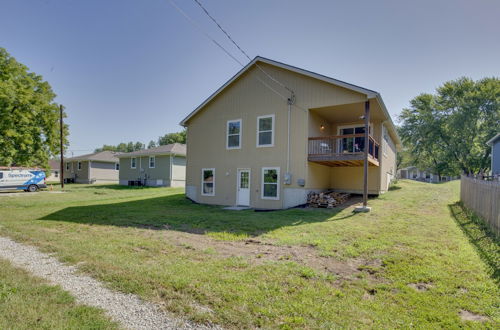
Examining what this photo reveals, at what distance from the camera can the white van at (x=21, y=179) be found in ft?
70.7

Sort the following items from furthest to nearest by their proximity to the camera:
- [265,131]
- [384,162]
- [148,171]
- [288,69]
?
[148,171] → [384,162] → [265,131] → [288,69]

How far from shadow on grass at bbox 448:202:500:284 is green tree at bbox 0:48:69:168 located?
29409 mm

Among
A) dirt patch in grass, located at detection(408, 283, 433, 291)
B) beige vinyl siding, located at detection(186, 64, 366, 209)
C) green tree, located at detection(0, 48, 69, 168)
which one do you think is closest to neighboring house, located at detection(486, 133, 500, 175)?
beige vinyl siding, located at detection(186, 64, 366, 209)

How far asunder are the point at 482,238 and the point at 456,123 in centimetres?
2699

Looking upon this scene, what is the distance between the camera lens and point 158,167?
85.9 ft

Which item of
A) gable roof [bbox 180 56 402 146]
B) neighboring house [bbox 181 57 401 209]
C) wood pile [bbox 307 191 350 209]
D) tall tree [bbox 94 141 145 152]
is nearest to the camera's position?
gable roof [bbox 180 56 402 146]

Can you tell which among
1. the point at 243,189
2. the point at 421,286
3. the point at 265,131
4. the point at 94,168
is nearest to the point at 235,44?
the point at 265,131

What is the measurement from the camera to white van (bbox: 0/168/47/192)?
70.7ft

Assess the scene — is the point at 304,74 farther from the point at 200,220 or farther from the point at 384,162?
the point at 200,220

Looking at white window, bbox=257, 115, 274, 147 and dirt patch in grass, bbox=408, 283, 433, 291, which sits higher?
white window, bbox=257, 115, 274, 147

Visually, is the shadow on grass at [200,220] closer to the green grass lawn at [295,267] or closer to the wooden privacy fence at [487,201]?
the green grass lawn at [295,267]

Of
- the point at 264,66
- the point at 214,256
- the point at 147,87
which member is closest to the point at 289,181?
the point at 264,66

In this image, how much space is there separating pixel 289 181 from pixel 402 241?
6.31 meters

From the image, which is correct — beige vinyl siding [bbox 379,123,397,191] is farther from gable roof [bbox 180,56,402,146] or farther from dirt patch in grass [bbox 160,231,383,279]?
dirt patch in grass [bbox 160,231,383,279]
